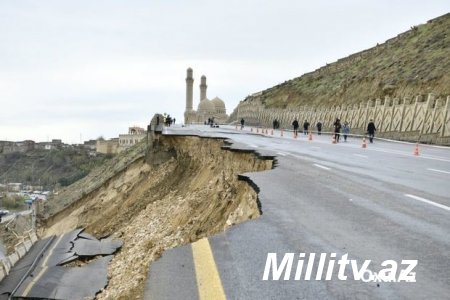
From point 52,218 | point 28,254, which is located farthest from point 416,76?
point 28,254

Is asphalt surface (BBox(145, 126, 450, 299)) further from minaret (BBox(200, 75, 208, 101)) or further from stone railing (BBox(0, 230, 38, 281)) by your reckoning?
minaret (BBox(200, 75, 208, 101))

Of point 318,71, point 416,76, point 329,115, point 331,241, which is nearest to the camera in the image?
point 331,241

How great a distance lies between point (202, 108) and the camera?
Answer: 13900 cm

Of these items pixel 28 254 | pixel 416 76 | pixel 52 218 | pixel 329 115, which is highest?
pixel 416 76

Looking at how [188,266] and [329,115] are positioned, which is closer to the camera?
[188,266]

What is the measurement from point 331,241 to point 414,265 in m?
1.16

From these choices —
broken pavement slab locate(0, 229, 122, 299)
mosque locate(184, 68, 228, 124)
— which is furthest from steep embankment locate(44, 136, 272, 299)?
mosque locate(184, 68, 228, 124)

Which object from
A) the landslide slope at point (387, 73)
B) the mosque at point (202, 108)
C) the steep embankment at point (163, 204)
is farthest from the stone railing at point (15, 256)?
the mosque at point (202, 108)

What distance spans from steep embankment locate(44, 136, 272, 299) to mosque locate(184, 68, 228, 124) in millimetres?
92936

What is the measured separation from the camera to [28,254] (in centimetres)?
1842

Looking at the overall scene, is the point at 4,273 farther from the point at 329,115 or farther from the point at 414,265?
the point at 329,115

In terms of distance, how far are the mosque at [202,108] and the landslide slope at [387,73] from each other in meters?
38.1

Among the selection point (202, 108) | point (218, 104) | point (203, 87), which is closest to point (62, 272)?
point (202, 108)

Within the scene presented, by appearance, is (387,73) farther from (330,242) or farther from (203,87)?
(203,87)
